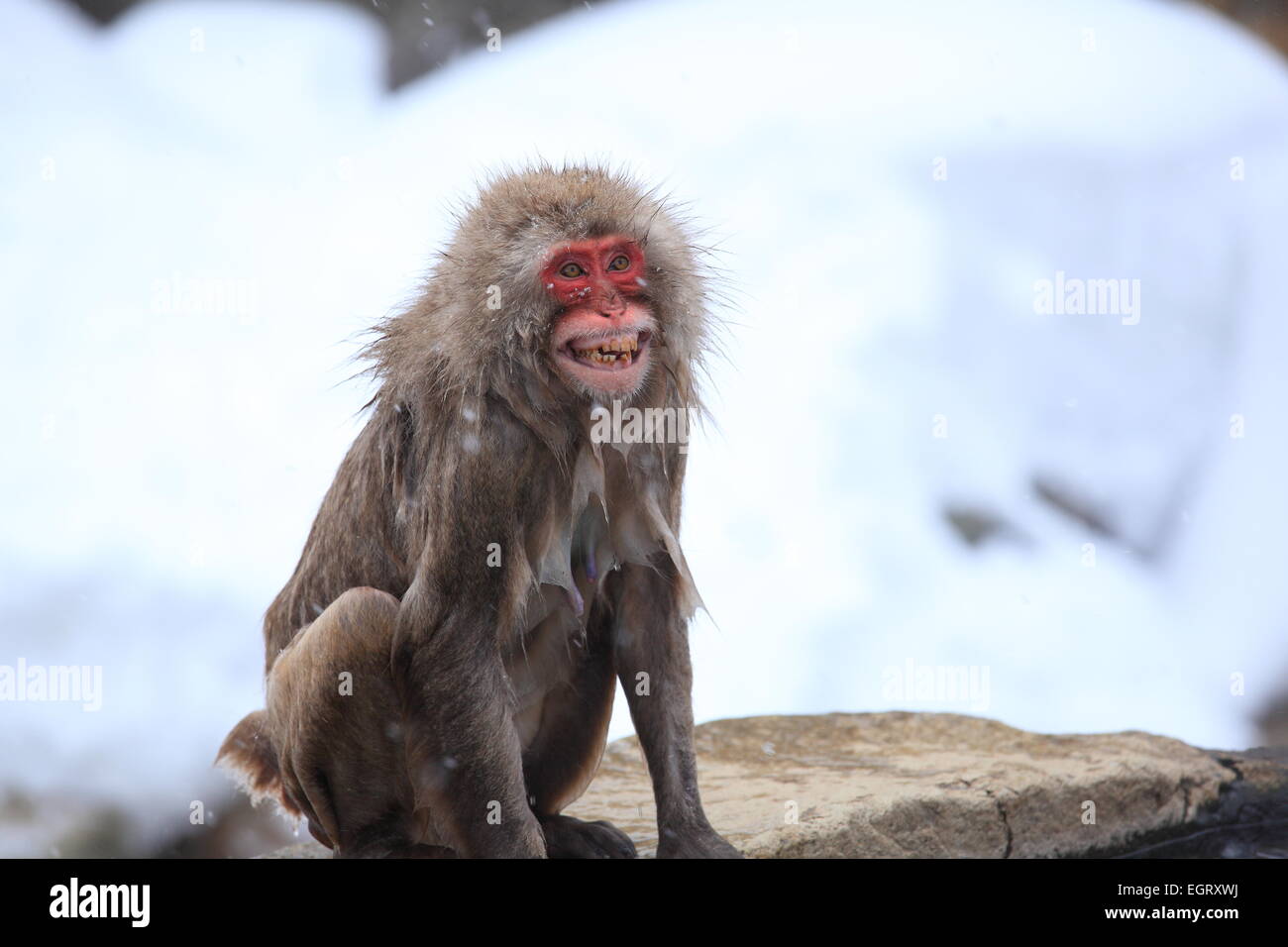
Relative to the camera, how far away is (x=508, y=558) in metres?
4.71

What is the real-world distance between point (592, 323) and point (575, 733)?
1.86 meters

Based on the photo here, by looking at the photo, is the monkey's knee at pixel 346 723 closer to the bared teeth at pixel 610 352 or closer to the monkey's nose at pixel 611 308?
the bared teeth at pixel 610 352

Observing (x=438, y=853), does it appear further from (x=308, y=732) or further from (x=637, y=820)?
(x=637, y=820)

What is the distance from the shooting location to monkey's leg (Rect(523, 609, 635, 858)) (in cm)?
539

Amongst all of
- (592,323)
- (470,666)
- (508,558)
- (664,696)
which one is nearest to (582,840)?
(664,696)

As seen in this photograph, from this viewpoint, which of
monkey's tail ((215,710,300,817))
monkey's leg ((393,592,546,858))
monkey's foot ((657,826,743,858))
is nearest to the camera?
monkey's leg ((393,592,546,858))

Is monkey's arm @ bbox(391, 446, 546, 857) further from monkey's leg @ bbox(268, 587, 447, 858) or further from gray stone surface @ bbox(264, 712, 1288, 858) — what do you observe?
gray stone surface @ bbox(264, 712, 1288, 858)

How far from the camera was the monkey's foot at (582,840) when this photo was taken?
521 centimetres

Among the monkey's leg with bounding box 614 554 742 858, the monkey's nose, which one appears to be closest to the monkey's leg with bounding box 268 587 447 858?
the monkey's leg with bounding box 614 554 742 858

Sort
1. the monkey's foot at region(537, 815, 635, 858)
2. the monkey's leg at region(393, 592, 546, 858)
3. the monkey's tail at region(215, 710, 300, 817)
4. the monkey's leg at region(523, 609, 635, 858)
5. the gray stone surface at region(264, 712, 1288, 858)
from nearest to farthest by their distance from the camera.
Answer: the monkey's leg at region(393, 592, 546, 858) → the monkey's foot at region(537, 815, 635, 858) → the monkey's leg at region(523, 609, 635, 858) → the gray stone surface at region(264, 712, 1288, 858) → the monkey's tail at region(215, 710, 300, 817)

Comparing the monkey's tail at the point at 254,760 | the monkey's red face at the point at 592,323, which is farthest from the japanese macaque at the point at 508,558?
the monkey's tail at the point at 254,760

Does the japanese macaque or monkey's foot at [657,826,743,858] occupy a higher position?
the japanese macaque

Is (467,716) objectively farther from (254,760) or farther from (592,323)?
(254,760)
